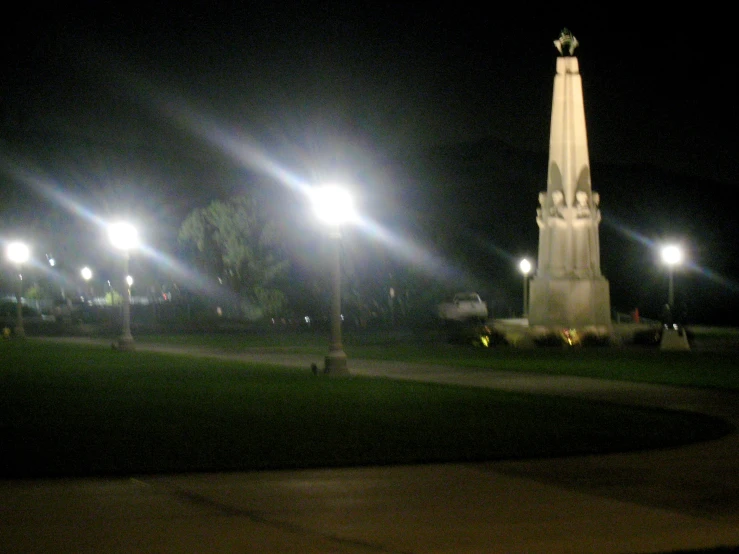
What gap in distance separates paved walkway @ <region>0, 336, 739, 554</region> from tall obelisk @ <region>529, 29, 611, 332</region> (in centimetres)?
2291

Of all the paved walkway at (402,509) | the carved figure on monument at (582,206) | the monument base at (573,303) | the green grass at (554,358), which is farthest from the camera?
the monument base at (573,303)

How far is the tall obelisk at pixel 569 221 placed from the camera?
3484 centimetres

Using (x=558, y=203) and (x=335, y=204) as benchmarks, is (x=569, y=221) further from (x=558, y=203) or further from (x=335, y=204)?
(x=335, y=204)

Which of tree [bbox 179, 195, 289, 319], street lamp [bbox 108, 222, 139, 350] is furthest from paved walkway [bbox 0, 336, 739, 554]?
tree [bbox 179, 195, 289, 319]

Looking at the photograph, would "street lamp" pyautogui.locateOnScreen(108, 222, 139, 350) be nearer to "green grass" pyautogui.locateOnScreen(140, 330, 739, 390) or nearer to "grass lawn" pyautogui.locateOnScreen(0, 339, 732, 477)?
"green grass" pyautogui.locateOnScreen(140, 330, 739, 390)

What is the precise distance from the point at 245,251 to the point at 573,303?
29.3 m

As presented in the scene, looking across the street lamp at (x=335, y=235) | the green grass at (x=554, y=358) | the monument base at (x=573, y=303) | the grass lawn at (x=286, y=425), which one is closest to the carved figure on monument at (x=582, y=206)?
the monument base at (x=573, y=303)

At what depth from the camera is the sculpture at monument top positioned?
35000 millimetres

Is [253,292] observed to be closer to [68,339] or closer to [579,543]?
[68,339]

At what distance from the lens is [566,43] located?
35125 millimetres

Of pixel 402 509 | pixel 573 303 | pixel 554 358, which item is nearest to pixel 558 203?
pixel 573 303

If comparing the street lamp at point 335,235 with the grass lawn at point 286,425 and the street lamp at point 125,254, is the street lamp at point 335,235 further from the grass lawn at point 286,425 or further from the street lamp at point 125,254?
the street lamp at point 125,254

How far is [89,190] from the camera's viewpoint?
270 ft

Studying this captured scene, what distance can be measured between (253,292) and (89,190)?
27140 millimetres
